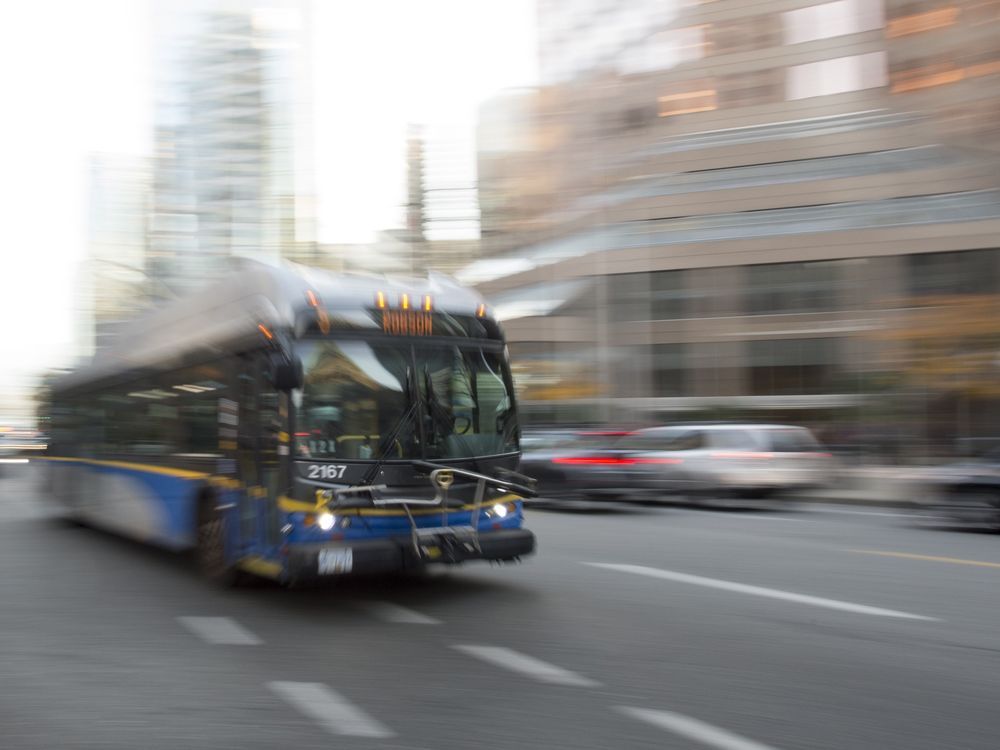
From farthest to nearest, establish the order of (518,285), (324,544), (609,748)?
(518,285) → (324,544) → (609,748)

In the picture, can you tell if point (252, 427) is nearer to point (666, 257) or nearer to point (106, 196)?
point (666, 257)

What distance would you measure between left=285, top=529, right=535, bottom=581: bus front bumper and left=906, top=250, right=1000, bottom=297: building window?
133 feet

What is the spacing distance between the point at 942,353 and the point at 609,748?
82.3ft

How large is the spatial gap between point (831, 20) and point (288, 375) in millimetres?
45536

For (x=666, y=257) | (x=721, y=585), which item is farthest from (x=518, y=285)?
(x=721, y=585)

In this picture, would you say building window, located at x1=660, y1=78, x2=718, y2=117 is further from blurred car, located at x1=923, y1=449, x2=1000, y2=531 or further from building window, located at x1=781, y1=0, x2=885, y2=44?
blurred car, located at x1=923, y1=449, x2=1000, y2=531

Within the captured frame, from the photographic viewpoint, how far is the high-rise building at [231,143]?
110125 mm

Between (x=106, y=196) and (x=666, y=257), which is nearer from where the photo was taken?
(x=666, y=257)

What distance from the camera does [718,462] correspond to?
1911 centimetres

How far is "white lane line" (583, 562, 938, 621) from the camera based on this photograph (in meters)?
8.03

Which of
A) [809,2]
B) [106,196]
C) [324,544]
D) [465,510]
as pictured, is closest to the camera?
[324,544]

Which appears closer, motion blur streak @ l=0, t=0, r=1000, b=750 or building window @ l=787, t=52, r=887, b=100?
motion blur streak @ l=0, t=0, r=1000, b=750

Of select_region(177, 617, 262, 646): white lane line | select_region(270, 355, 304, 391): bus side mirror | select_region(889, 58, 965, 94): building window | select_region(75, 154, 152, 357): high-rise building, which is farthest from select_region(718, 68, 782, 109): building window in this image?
select_region(75, 154, 152, 357): high-rise building

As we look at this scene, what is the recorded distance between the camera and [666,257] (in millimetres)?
51562
